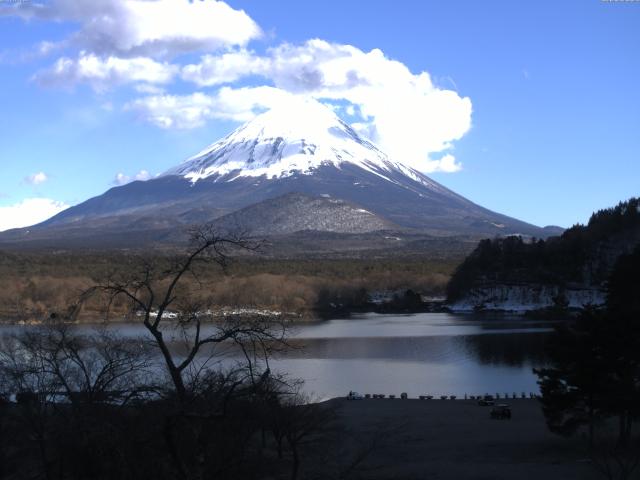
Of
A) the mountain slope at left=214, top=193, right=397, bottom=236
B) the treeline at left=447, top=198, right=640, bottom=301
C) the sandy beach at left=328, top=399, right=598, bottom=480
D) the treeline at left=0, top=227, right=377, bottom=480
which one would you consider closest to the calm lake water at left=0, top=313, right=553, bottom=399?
the sandy beach at left=328, top=399, right=598, bottom=480

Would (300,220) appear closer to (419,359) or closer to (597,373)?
(419,359)

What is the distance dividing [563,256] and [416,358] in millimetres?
45952

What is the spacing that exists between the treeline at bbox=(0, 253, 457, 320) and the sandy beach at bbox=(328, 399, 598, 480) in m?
35.2

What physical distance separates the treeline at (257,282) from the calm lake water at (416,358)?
13586 millimetres

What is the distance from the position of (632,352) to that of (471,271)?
71754 millimetres

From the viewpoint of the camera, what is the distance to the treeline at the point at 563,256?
80.9 metres

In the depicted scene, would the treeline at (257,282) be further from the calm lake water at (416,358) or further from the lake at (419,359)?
the calm lake water at (416,358)

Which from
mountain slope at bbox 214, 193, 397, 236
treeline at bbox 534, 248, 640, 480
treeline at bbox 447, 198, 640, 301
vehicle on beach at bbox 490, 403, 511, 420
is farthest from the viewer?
mountain slope at bbox 214, 193, 397, 236

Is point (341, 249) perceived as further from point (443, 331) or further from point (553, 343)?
point (553, 343)

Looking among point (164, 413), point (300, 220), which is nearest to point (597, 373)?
point (164, 413)

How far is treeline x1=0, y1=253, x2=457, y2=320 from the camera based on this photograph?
69062 millimetres

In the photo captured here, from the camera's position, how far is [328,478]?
12.9 metres

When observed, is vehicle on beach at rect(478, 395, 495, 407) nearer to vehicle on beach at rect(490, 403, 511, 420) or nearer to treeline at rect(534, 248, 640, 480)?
vehicle on beach at rect(490, 403, 511, 420)

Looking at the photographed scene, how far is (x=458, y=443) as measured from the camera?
20891 millimetres
